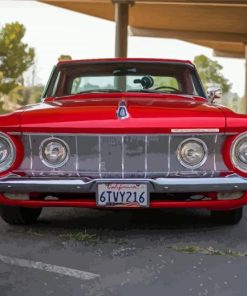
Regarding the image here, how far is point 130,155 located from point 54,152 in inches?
22.6

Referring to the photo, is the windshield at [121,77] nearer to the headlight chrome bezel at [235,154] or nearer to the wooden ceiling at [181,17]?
the headlight chrome bezel at [235,154]

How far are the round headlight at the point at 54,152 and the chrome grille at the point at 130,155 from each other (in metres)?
0.04

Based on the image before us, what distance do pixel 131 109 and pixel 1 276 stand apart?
1.60 metres

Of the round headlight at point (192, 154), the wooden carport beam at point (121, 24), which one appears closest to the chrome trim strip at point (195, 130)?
the round headlight at point (192, 154)

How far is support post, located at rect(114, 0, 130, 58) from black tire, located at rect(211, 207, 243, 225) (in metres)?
25.6

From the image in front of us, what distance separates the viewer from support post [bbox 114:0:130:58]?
30422mm

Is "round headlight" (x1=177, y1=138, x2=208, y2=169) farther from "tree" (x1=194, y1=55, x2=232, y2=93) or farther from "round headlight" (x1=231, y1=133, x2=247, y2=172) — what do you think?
"tree" (x1=194, y1=55, x2=232, y2=93)

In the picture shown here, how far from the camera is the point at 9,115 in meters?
4.55

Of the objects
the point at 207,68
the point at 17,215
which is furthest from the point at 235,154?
the point at 207,68

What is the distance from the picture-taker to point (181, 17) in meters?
35.2

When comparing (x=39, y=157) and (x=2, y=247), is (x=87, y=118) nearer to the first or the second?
(x=39, y=157)

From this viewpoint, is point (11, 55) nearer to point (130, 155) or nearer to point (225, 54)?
point (225, 54)

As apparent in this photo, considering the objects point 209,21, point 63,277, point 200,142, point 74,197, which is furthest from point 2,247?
point 209,21

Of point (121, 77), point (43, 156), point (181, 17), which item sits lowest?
point (43, 156)
